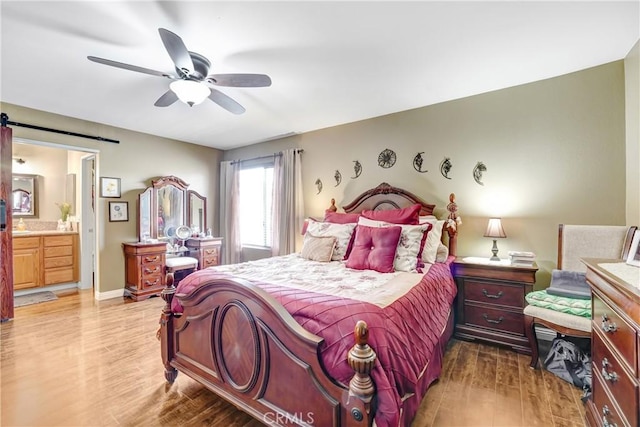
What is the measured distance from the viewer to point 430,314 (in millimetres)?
1930

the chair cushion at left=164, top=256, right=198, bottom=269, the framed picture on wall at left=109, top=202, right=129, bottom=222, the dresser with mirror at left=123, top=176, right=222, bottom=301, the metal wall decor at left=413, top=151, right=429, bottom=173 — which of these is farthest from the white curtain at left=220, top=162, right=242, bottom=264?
the metal wall decor at left=413, top=151, right=429, bottom=173

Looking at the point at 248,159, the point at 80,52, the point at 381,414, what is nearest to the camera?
the point at 381,414

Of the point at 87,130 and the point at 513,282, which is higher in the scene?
the point at 87,130

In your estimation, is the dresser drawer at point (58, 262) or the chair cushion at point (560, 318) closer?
the chair cushion at point (560, 318)

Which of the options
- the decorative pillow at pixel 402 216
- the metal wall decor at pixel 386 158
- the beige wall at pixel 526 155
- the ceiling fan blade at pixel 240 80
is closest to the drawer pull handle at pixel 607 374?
the beige wall at pixel 526 155

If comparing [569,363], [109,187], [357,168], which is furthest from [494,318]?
[109,187]

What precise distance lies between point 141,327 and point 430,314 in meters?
3.04

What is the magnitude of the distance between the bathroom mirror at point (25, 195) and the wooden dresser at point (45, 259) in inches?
33.2

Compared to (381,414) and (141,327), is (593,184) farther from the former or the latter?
(141,327)

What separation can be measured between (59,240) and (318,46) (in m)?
5.13

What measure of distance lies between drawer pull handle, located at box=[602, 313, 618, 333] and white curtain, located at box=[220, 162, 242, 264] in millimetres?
4823

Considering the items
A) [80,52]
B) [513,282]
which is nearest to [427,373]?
[513,282]

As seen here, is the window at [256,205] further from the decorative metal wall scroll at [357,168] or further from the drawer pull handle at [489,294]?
the drawer pull handle at [489,294]

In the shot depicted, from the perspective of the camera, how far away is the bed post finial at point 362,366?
1.13 metres
